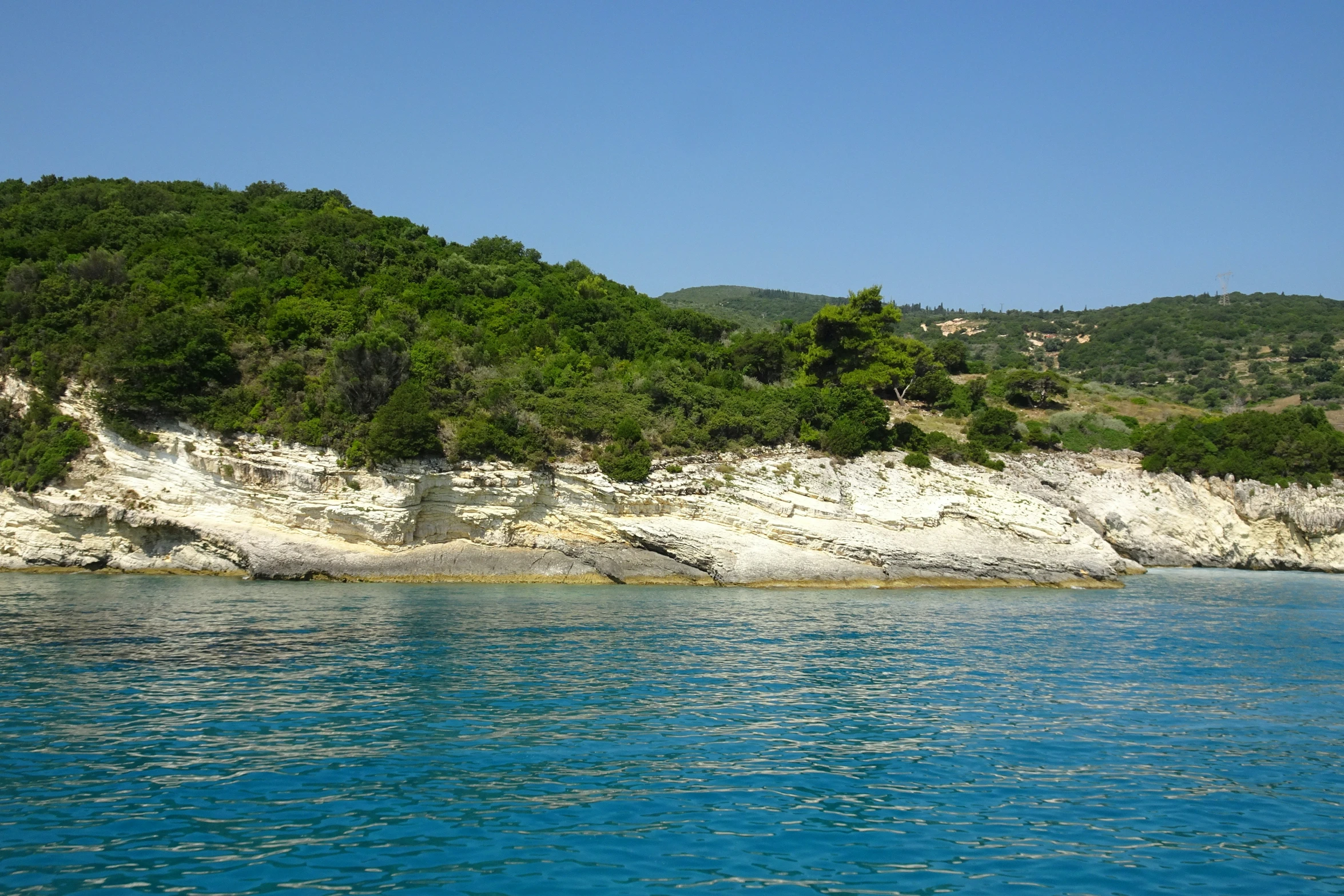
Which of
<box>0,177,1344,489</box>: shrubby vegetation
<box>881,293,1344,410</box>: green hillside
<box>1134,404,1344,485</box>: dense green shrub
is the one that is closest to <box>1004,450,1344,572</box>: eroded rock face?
<box>1134,404,1344,485</box>: dense green shrub

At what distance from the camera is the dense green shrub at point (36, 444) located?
31.3 meters

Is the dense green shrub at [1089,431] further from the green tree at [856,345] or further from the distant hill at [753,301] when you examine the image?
→ the distant hill at [753,301]

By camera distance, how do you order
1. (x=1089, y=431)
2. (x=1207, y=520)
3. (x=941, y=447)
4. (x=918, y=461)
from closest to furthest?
(x=918, y=461) < (x=941, y=447) < (x=1207, y=520) < (x=1089, y=431)

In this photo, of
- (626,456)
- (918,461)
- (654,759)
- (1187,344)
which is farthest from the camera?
(1187,344)

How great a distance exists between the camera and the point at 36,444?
105 feet

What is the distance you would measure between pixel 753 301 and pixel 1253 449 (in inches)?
4145

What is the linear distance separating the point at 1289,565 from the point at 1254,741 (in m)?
39.2

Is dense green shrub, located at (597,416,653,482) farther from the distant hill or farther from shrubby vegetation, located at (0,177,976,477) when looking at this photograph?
the distant hill

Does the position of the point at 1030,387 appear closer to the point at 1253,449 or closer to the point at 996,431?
the point at 996,431

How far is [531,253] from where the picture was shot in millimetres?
61312

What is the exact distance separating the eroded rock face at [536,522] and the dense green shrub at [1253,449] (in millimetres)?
13204

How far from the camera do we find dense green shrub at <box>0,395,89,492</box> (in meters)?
31.3

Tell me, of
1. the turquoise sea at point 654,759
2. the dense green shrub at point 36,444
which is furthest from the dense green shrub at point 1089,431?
the dense green shrub at point 36,444

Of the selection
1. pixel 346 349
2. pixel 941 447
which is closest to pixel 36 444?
pixel 346 349
